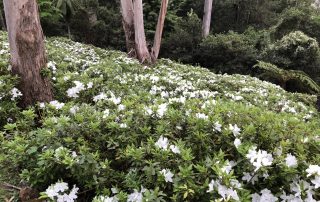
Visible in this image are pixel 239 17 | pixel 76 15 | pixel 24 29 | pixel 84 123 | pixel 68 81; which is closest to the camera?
pixel 84 123

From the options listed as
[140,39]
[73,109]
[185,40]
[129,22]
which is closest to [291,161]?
[73,109]

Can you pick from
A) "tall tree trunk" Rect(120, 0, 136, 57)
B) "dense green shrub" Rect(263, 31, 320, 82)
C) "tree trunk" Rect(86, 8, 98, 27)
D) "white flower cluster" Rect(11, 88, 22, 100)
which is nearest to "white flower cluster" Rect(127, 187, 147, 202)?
"white flower cluster" Rect(11, 88, 22, 100)

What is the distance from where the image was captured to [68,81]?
4293 millimetres

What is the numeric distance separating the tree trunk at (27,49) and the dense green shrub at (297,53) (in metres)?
12.4

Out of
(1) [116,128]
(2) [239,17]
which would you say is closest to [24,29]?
(1) [116,128]

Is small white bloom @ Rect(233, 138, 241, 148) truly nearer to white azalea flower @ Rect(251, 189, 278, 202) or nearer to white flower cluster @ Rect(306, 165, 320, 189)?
white azalea flower @ Rect(251, 189, 278, 202)

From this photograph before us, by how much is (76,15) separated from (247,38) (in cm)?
906

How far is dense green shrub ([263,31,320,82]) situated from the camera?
13.9 m

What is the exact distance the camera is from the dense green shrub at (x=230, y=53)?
15.8 metres

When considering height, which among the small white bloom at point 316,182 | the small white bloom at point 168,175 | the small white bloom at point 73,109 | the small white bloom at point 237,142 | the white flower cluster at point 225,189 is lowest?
the small white bloom at point 73,109

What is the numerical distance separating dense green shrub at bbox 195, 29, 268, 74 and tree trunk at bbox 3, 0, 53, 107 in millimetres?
12733

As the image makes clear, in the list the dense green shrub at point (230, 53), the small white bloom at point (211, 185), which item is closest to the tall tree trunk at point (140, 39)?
the dense green shrub at point (230, 53)

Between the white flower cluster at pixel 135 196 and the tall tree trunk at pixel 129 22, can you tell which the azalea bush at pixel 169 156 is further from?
the tall tree trunk at pixel 129 22

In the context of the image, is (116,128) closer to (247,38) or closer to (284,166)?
(284,166)
